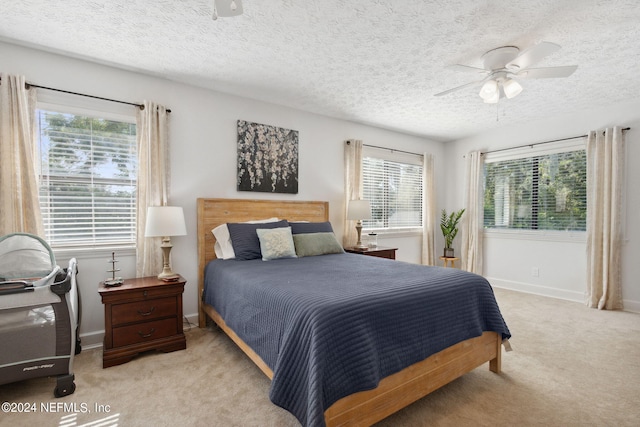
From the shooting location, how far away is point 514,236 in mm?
4809

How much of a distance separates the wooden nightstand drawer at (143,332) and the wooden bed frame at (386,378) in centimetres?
40

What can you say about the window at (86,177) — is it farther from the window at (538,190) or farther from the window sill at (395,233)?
the window at (538,190)

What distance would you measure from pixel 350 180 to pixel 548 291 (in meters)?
3.28

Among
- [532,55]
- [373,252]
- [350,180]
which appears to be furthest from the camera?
[350,180]

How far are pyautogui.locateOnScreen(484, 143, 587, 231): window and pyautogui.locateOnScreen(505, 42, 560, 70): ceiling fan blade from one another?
2.52 metres

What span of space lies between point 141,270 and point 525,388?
3.27m

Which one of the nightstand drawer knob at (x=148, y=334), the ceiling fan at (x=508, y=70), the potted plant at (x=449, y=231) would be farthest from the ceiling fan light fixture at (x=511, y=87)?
the nightstand drawer knob at (x=148, y=334)

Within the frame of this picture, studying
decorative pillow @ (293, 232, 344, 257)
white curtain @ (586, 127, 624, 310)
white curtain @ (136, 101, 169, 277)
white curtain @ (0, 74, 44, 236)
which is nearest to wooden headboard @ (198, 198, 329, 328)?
white curtain @ (136, 101, 169, 277)

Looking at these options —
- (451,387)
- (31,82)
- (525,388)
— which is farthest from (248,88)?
(525,388)

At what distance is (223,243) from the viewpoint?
10.3 ft

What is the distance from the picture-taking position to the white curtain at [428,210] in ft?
17.8

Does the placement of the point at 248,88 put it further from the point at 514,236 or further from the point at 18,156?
the point at 514,236

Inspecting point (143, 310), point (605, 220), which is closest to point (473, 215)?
point (605, 220)

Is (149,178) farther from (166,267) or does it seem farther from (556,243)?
(556,243)
